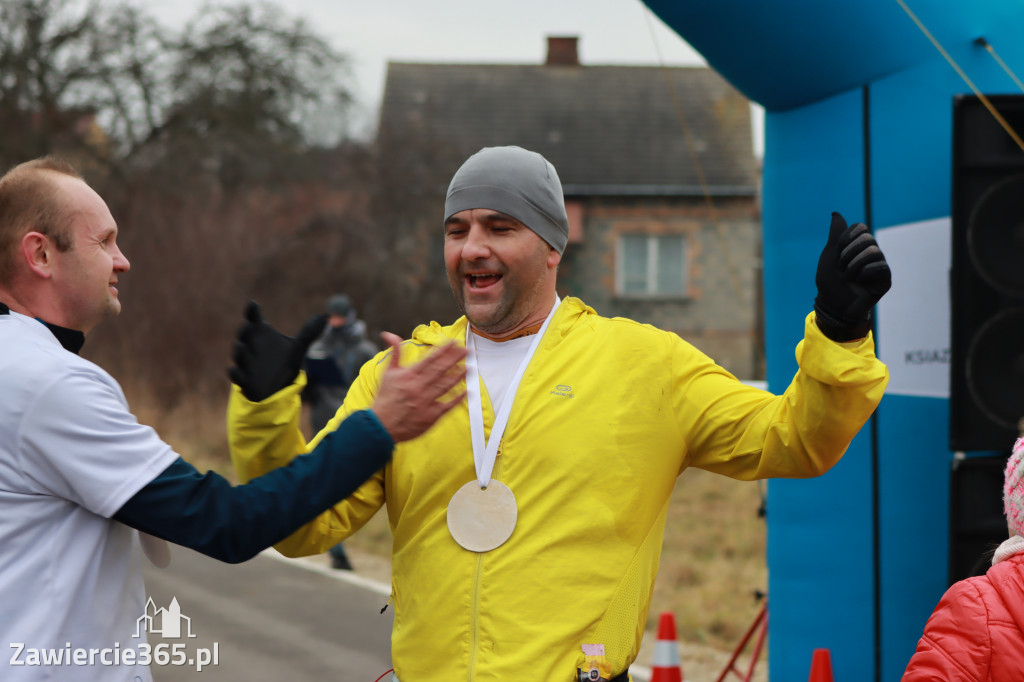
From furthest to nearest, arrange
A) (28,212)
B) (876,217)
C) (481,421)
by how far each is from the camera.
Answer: (876,217), (481,421), (28,212)

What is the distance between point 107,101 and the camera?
20078 mm

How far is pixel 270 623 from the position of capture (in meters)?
7.28

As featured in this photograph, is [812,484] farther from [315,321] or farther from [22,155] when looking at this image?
[22,155]

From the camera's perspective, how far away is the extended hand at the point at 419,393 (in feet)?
7.55

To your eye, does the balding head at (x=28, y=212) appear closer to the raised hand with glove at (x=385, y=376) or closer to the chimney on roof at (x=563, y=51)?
the raised hand with glove at (x=385, y=376)

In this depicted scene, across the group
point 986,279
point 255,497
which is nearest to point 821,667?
point 986,279

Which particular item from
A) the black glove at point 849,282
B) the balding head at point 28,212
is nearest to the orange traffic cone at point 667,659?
the black glove at point 849,282

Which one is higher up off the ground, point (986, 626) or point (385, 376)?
point (385, 376)

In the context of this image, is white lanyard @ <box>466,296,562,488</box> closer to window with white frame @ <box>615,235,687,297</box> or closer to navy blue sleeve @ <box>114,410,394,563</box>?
navy blue sleeve @ <box>114,410,394,563</box>

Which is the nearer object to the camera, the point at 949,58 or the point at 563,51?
the point at 949,58

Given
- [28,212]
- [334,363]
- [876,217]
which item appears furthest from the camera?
[334,363]

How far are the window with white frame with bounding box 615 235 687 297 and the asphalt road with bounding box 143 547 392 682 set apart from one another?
18.9 meters

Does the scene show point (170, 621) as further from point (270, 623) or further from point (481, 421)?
point (481, 421)

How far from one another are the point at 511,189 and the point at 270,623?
536 centimetres
